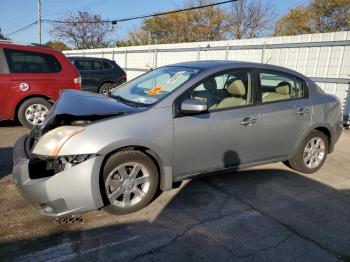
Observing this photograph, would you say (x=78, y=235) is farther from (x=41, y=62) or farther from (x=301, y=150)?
(x=41, y=62)

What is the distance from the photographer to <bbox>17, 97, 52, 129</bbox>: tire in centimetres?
703

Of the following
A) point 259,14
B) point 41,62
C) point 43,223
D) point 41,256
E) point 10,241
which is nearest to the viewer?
point 41,256

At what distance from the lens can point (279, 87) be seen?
474 cm

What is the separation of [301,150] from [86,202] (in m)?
3.17

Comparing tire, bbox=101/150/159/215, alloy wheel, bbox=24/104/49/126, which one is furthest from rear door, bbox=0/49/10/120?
tire, bbox=101/150/159/215

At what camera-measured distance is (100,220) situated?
350 centimetres

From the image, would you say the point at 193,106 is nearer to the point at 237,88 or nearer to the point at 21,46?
the point at 237,88

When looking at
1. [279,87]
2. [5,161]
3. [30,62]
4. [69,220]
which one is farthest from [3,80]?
[279,87]

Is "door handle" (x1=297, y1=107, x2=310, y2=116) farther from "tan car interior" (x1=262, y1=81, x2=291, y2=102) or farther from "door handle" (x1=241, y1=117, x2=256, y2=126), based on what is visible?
"door handle" (x1=241, y1=117, x2=256, y2=126)

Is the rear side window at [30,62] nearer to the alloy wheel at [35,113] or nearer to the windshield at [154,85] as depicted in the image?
the alloy wheel at [35,113]

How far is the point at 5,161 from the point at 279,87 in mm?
4193

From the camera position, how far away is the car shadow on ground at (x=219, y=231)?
2975 mm

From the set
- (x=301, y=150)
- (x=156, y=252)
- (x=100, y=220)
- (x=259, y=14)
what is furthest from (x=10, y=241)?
(x=259, y=14)

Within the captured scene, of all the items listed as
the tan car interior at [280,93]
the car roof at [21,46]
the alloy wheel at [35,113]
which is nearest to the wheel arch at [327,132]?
the tan car interior at [280,93]
